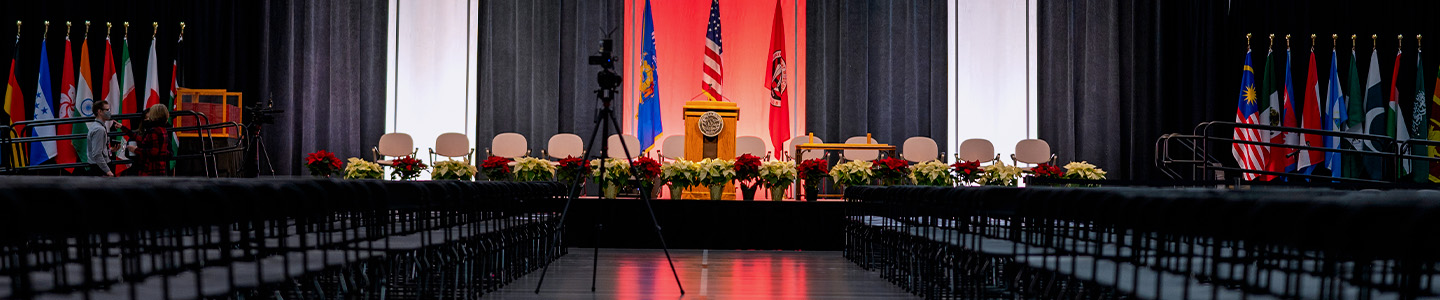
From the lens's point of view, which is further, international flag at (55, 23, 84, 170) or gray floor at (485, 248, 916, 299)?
international flag at (55, 23, 84, 170)

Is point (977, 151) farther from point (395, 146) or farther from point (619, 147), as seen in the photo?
point (395, 146)

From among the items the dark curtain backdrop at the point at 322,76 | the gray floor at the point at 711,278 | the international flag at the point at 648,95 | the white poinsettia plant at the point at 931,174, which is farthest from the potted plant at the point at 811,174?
the dark curtain backdrop at the point at 322,76

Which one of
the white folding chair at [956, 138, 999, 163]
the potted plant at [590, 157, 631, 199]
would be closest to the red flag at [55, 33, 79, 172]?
the potted plant at [590, 157, 631, 199]

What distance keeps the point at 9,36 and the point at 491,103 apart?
17.9 ft

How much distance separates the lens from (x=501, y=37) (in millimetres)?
14602

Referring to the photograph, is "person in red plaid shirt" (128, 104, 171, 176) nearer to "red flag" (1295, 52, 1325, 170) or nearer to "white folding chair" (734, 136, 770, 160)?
"white folding chair" (734, 136, 770, 160)

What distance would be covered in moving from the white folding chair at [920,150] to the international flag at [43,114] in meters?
9.51

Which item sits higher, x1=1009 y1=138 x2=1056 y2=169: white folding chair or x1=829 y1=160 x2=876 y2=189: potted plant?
x1=1009 y1=138 x2=1056 y2=169: white folding chair

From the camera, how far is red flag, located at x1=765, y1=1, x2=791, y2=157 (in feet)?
46.3

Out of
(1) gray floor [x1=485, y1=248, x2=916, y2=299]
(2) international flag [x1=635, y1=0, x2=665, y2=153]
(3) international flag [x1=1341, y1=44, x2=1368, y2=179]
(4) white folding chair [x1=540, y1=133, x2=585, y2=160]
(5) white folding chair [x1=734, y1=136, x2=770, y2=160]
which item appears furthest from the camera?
(2) international flag [x1=635, y1=0, x2=665, y2=153]

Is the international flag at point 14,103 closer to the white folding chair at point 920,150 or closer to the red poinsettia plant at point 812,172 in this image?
the red poinsettia plant at point 812,172

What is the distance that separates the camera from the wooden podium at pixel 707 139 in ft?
32.0

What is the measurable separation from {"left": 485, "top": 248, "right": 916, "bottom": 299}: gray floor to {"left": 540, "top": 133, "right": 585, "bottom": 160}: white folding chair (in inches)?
205

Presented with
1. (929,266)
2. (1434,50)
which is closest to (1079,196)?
(929,266)
